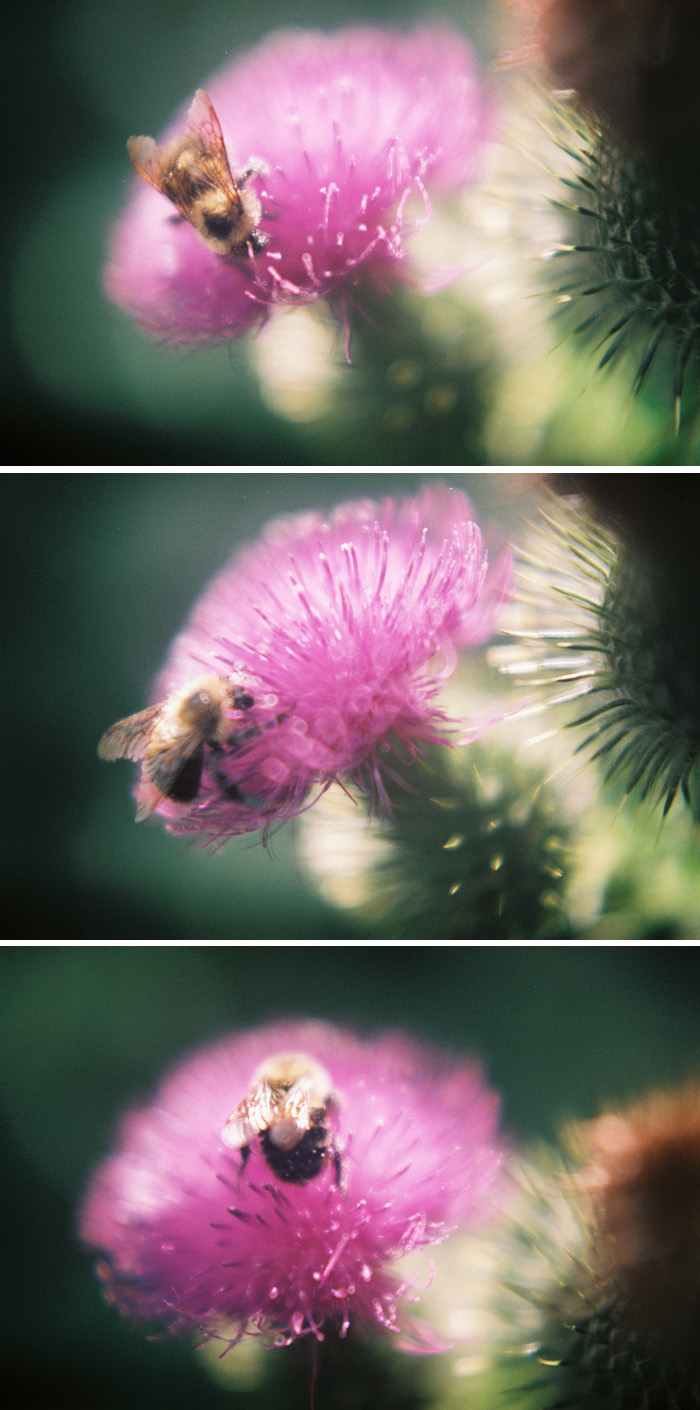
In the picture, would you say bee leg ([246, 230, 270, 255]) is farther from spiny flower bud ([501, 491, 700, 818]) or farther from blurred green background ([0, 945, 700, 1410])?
blurred green background ([0, 945, 700, 1410])

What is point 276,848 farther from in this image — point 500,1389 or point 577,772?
point 500,1389

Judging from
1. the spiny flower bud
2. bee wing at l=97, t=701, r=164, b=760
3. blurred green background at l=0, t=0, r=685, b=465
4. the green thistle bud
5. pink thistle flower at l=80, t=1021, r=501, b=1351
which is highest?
blurred green background at l=0, t=0, r=685, b=465

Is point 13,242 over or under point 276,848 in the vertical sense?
over

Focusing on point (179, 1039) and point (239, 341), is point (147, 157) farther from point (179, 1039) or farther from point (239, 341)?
point (179, 1039)

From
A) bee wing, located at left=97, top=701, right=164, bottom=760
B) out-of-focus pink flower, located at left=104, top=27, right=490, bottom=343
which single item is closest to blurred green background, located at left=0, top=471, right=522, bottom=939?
bee wing, located at left=97, top=701, right=164, bottom=760

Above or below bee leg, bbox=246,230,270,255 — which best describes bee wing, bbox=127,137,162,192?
above

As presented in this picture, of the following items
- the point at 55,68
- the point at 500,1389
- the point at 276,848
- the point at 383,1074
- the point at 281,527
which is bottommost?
the point at 500,1389

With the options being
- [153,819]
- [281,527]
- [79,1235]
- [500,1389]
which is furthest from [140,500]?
[500,1389]

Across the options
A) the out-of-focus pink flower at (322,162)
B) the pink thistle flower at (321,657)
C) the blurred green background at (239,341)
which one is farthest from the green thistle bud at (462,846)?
the out-of-focus pink flower at (322,162)
